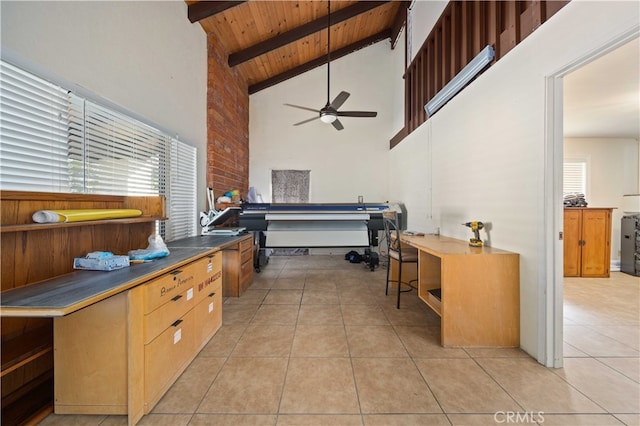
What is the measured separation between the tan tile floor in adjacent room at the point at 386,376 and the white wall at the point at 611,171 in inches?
114

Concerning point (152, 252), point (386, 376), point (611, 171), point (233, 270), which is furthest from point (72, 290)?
point (611, 171)

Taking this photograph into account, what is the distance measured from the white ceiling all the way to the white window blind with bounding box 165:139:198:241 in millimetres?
4658

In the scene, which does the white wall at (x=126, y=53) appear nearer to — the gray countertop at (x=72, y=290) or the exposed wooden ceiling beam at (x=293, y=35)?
the exposed wooden ceiling beam at (x=293, y=35)

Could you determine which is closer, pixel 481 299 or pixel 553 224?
pixel 553 224

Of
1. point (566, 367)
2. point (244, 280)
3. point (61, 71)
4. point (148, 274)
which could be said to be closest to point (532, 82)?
point (566, 367)

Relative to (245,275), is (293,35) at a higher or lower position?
higher

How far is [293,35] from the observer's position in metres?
4.66

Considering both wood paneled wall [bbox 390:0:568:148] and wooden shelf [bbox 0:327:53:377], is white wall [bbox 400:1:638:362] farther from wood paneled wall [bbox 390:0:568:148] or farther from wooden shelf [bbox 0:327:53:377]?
wooden shelf [bbox 0:327:53:377]

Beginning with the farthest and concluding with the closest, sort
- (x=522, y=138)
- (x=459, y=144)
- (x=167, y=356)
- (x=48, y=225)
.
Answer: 1. (x=459, y=144)
2. (x=522, y=138)
3. (x=167, y=356)
4. (x=48, y=225)

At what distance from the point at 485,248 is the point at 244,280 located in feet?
9.65

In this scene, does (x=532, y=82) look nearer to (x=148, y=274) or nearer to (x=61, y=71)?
(x=148, y=274)

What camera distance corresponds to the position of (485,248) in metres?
2.32

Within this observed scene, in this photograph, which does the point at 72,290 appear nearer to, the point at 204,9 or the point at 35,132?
the point at 35,132

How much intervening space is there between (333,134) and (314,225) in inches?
104
